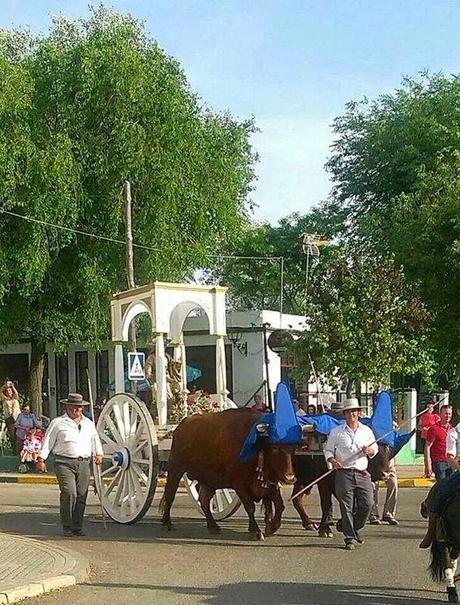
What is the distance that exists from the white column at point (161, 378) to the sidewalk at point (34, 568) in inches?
125

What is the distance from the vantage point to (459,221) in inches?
1003

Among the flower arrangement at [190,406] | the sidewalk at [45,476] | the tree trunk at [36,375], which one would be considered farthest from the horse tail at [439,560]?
the tree trunk at [36,375]

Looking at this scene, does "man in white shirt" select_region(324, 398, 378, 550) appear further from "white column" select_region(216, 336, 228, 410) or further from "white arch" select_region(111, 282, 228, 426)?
"white column" select_region(216, 336, 228, 410)

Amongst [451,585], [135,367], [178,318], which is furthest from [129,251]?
[451,585]

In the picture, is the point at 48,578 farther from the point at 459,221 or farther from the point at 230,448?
the point at 459,221

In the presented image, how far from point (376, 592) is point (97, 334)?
20.6 meters

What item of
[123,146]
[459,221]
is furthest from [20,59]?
[459,221]

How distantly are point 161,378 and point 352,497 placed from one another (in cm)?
428

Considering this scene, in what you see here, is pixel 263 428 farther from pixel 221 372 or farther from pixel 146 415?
pixel 221 372

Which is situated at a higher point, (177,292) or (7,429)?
(177,292)

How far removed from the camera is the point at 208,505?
1344cm

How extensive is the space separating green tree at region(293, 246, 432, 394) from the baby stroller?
21.9ft

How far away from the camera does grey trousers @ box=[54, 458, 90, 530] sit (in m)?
13.2

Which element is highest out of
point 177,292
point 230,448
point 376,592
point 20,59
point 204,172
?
point 20,59
